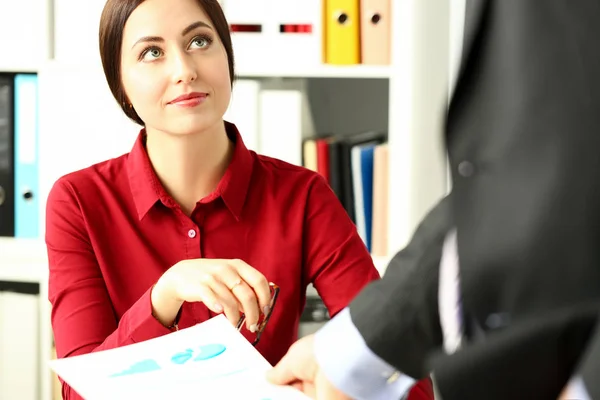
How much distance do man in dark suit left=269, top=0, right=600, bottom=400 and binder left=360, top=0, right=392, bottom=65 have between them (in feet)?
5.18

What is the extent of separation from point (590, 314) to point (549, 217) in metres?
0.08

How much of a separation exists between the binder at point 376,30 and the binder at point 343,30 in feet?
0.06

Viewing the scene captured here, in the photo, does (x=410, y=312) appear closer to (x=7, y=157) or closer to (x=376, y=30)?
(x=376, y=30)

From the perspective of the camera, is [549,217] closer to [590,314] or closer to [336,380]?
[590,314]

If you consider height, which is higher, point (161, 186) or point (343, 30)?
point (343, 30)

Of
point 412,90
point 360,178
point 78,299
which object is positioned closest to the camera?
point 78,299

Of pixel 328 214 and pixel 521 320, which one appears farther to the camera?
pixel 328 214

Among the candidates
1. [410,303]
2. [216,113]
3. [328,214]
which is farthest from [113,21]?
[410,303]

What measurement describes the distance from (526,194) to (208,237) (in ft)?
3.24

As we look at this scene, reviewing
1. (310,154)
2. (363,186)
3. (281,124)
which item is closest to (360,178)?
(363,186)

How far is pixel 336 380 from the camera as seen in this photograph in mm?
967

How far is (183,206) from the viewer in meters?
1.65

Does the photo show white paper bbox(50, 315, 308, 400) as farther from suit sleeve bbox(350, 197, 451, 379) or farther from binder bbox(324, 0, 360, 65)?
binder bbox(324, 0, 360, 65)

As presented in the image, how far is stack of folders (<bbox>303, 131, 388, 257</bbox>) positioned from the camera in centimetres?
235
